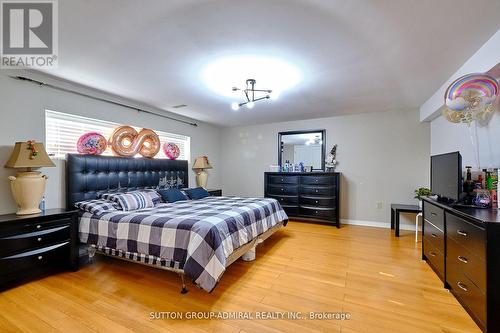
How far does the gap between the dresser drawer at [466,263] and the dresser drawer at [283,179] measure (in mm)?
2901

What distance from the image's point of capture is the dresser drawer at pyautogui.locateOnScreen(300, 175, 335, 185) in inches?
178

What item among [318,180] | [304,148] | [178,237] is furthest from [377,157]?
[178,237]

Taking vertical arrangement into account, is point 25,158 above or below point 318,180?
above

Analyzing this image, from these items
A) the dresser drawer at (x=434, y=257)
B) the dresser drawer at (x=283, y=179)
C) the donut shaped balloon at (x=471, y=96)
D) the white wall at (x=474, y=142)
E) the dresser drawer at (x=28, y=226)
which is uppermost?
the donut shaped balloon at (x=471, y=96)

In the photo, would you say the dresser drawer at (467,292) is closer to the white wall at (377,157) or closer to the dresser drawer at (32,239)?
the white wall at (377,157)

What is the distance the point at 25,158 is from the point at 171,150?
7.65 feet

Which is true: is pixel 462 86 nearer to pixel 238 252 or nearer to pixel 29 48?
pixel 238 252

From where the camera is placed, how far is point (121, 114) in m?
3.64

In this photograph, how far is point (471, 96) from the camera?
6.63 feet

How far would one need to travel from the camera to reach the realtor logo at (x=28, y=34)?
64.2 inches

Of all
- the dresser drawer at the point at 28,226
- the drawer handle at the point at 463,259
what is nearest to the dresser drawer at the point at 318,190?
the drawer handle at the point at 463,259

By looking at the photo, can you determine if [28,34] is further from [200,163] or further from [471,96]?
[471,96]

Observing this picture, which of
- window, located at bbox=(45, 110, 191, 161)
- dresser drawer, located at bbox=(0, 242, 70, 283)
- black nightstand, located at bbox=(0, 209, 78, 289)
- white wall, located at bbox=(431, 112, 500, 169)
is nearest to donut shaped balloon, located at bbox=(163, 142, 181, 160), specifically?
window, located at bbox=(45, 110, 191, 161)

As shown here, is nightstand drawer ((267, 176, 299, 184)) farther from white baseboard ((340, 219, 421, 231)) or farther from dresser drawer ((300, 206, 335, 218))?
white baseboard ((340, 219, 421, 231))
